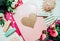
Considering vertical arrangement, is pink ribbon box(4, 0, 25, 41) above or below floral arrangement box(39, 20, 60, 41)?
above

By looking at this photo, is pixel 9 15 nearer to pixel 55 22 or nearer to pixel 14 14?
pixel 14 14

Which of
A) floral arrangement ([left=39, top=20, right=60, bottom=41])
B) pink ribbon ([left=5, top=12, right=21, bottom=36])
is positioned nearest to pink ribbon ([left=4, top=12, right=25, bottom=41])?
pink ribbon ([left=5, top=12, right=21, bottom=36])

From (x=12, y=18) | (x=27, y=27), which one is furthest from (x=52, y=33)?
(x=12, y=18)

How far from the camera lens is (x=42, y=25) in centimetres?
91

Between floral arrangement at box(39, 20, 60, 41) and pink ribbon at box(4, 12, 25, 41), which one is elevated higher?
pink ribbon at box(4, 12, 25, 41)

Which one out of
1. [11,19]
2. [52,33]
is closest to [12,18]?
[11,19]

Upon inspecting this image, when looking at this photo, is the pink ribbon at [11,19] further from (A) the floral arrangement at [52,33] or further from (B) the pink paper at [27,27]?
(A) the floral arrangement at [52,33]

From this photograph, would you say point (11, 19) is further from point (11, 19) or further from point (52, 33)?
point (52, 33)

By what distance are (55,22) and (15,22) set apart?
0.77 ft

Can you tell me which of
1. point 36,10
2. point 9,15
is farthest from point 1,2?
point 36,10

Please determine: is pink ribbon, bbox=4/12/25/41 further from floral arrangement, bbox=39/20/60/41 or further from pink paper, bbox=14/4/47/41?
floral arrangement, bbox=39/20/60/41

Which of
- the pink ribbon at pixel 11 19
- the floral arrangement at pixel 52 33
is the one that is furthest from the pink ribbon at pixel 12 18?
the floral arrangement at pixel 52 33

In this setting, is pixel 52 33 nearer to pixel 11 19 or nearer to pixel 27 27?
pixel 27 27

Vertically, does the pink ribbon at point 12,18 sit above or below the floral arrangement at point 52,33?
above
